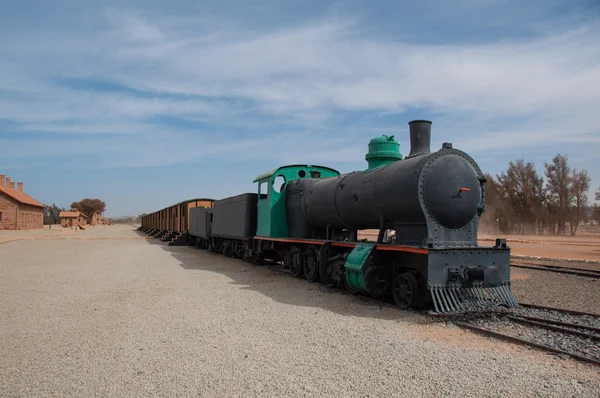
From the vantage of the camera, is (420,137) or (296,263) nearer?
(420,137)

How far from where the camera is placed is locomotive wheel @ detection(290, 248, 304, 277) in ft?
41.8

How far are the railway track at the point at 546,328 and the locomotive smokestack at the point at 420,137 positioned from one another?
3339 millimetres

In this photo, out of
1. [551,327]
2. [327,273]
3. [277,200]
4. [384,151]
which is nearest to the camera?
[551,327]

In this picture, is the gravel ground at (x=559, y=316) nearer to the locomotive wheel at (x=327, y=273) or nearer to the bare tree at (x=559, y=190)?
the locomotive wheel at (x=327, y=273)

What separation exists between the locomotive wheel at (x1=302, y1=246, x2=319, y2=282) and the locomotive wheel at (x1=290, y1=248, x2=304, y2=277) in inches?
11.3

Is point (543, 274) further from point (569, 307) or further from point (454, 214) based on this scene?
point (454, 214)

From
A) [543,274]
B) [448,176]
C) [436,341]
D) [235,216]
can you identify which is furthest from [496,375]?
[235,216]

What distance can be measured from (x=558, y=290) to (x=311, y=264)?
6052 mm

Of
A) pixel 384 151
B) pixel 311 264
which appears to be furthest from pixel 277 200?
pixel 384 151

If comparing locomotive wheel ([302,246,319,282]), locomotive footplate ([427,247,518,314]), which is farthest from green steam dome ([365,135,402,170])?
locomotive footplate ([427,247,518,314])

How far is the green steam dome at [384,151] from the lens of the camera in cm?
1012

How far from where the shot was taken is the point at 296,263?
12.9 m

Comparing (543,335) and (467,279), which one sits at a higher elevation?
(467,279)

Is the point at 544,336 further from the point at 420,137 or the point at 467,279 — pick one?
the point at 420,137
